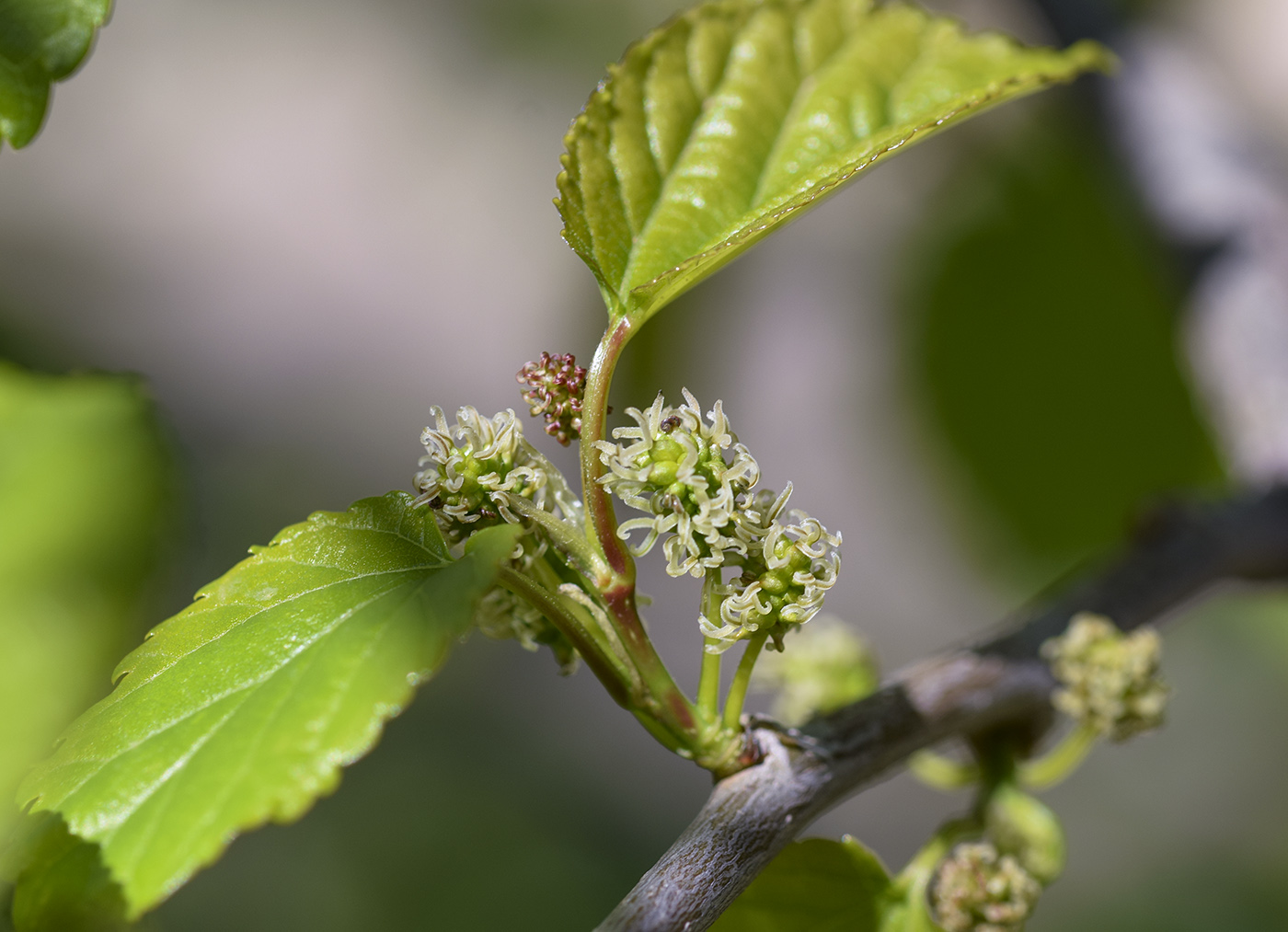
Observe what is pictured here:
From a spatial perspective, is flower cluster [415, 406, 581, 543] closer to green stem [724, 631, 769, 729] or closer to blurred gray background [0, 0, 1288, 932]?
green stem [724, 631, 769, 729]

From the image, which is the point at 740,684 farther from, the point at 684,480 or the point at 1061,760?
the point at 1061,760

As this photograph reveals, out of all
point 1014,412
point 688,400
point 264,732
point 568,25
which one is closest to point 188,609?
point 264,732

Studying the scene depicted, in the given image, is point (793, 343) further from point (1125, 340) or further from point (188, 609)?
point (188, 609)

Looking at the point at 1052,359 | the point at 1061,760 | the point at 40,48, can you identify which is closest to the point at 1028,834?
the point at 1061,760

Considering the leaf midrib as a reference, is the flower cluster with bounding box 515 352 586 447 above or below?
below

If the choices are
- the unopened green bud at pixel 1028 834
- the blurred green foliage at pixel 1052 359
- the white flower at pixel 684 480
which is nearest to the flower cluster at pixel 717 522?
the white flower at pixel 684 480

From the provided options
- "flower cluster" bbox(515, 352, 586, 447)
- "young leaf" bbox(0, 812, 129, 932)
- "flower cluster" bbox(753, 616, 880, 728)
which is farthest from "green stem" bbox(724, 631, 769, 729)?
"flower cluster" bbox(753, 616, 880, 728)

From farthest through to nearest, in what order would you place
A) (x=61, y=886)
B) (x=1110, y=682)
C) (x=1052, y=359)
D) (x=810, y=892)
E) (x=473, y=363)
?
(x=473, y=363) < (x=1052, y=359) < (x=1110, y=682) < (x=810, y=892) < (x=61, y=886)
